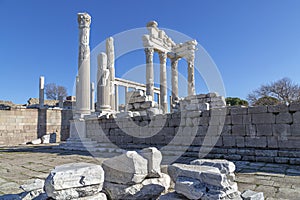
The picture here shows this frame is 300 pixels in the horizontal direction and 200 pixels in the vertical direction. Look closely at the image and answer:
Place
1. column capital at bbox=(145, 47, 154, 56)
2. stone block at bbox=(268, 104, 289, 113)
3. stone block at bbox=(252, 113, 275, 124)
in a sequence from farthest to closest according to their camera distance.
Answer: column capital at bbox=(145, 47, 154, 56)
stone block at bbox=(252, 113, 275, 124)
stone block at bbox=(268, 104, 289, 113)

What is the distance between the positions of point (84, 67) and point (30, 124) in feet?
30.4

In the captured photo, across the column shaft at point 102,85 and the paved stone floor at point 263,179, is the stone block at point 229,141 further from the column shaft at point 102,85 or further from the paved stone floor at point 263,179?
the column shaft at point 102,85

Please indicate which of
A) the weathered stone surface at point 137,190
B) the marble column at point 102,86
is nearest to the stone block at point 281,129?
the weathered stone surface at point 137,190

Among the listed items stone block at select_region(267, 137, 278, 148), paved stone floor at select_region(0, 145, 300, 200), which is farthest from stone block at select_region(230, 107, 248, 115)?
paved stone floor at select_region(0, 145, 300, 200)

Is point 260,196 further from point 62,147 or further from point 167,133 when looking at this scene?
point 62,147

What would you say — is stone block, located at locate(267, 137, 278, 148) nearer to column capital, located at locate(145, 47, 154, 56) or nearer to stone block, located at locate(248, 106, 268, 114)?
stone block, located at locate(248, 106, 268, 114)

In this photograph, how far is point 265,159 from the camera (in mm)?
6355

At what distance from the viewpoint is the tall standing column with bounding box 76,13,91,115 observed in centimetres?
1300

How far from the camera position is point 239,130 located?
7.16 metres

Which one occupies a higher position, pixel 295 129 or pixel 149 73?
pixel 149 73

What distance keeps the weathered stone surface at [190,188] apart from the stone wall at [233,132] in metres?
4.57

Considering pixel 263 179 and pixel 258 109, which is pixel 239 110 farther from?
pixel 263 179

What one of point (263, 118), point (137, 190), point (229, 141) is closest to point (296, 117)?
point (263, 118)

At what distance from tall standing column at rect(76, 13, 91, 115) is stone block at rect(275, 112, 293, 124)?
32.9ft
